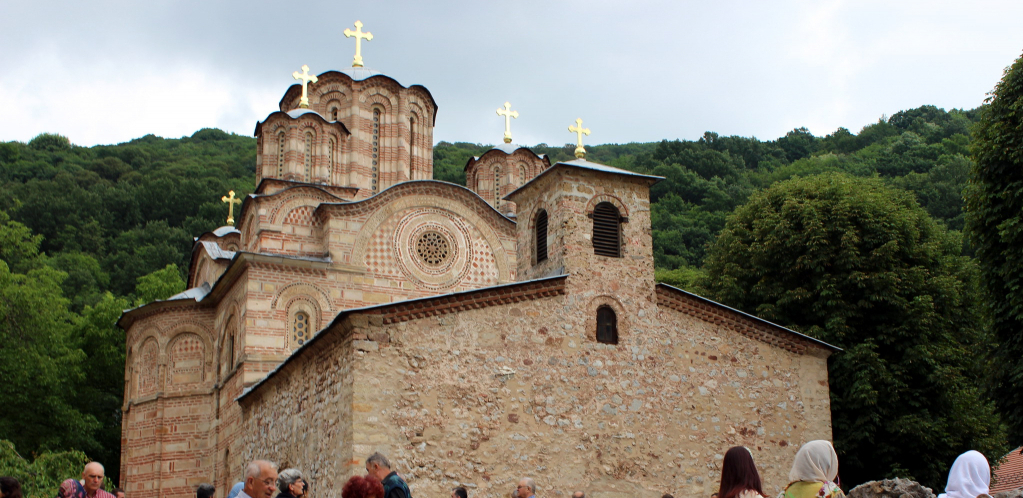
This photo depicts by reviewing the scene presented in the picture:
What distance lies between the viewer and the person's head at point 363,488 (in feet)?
17.6

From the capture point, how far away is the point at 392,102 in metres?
22.6

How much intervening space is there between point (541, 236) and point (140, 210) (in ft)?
136

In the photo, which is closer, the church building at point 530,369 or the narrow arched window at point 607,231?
the church building at point 530,369

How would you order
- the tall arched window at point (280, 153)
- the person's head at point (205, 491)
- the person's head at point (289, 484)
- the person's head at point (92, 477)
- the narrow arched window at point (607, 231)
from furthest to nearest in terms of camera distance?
the tall arched window at point (280, 153) < the narrow arched window at point (607, 231) < the person's head at point (205, 491) < the person's head at point (92, 477) < the person's head at point (289, 484)

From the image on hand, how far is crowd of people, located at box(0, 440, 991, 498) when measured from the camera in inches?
174

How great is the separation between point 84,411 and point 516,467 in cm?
1899

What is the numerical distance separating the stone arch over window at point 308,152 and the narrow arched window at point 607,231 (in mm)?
9692

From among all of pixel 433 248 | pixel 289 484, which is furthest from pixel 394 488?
pixel 433 248

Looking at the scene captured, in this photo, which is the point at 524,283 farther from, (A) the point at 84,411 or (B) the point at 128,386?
(A) the point at 84,411

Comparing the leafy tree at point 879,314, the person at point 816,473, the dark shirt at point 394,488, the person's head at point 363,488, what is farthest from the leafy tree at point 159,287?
the person at point 816,473

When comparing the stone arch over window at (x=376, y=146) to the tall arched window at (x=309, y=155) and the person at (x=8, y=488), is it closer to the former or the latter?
the tall arched window at (x=309, y=155)

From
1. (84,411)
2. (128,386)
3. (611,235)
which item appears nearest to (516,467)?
(611,235)

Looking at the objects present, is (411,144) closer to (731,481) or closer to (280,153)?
(280,153)

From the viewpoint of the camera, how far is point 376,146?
72.8ft
